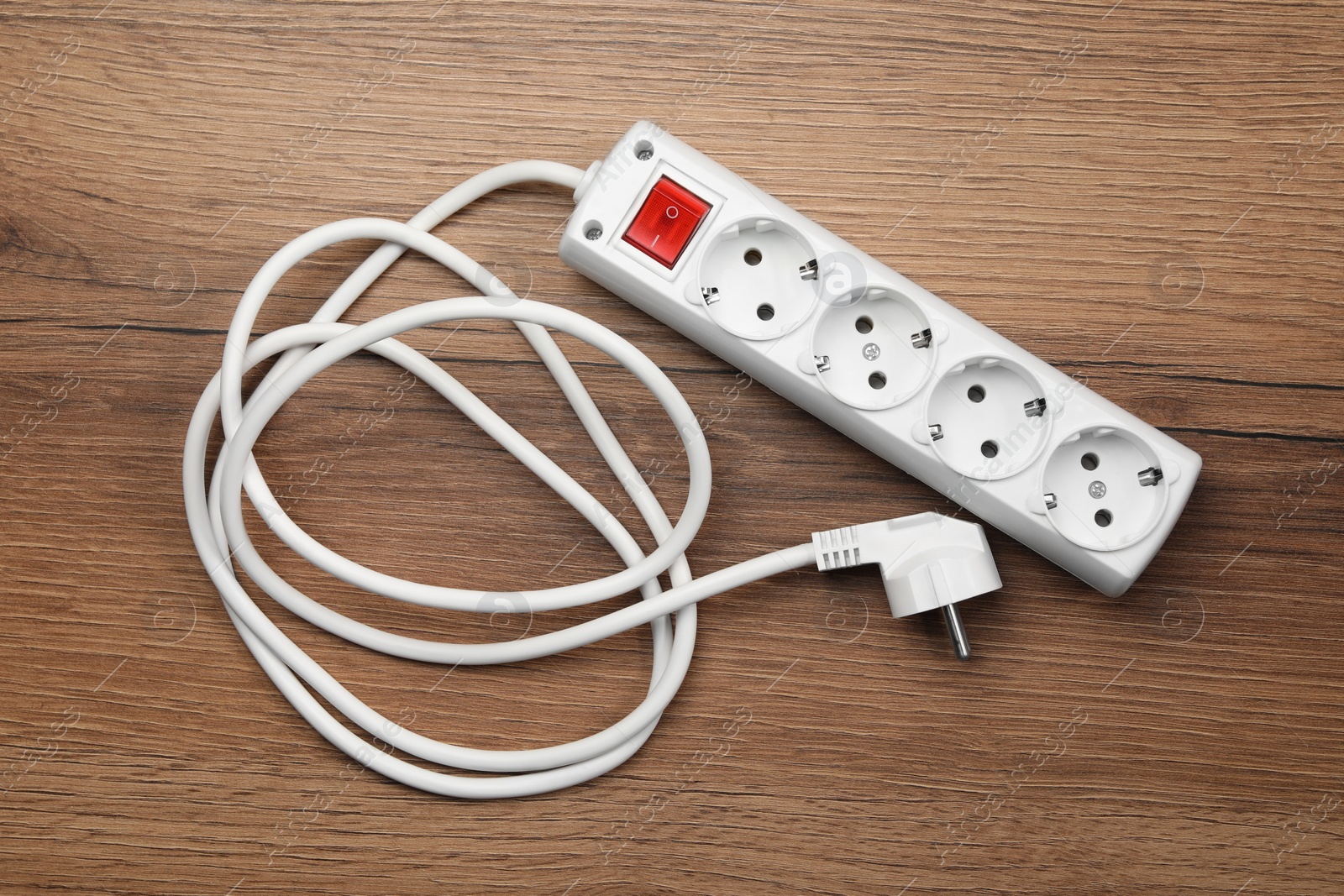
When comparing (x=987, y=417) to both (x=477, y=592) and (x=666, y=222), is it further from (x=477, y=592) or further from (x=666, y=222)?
(x=477, y=592)

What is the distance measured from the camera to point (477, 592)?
53 cm

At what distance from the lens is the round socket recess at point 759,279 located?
0.54 metres

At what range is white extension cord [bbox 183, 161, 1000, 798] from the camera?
0.52 m

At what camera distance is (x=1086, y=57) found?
1.95ft

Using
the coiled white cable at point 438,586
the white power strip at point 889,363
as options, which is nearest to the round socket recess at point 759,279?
the white power strip at point 889,363

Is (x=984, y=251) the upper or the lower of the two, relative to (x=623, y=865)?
upper

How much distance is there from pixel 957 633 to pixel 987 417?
138 millimetres

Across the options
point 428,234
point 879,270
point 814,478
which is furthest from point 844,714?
point 428,234

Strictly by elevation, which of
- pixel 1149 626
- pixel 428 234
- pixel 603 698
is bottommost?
pixel 603 698

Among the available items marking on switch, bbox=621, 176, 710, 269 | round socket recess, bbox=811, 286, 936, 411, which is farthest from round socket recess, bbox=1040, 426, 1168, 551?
marking on switch, bbox=621, 176, 710, 269

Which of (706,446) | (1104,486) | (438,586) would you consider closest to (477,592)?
(438,586)

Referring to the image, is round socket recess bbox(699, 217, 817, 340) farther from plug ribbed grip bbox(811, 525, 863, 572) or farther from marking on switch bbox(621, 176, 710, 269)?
plug ribbed grip bbox(811, 525, 863, 572)

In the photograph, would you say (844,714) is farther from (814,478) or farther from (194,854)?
(194,854)

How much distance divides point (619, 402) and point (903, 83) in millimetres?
294
